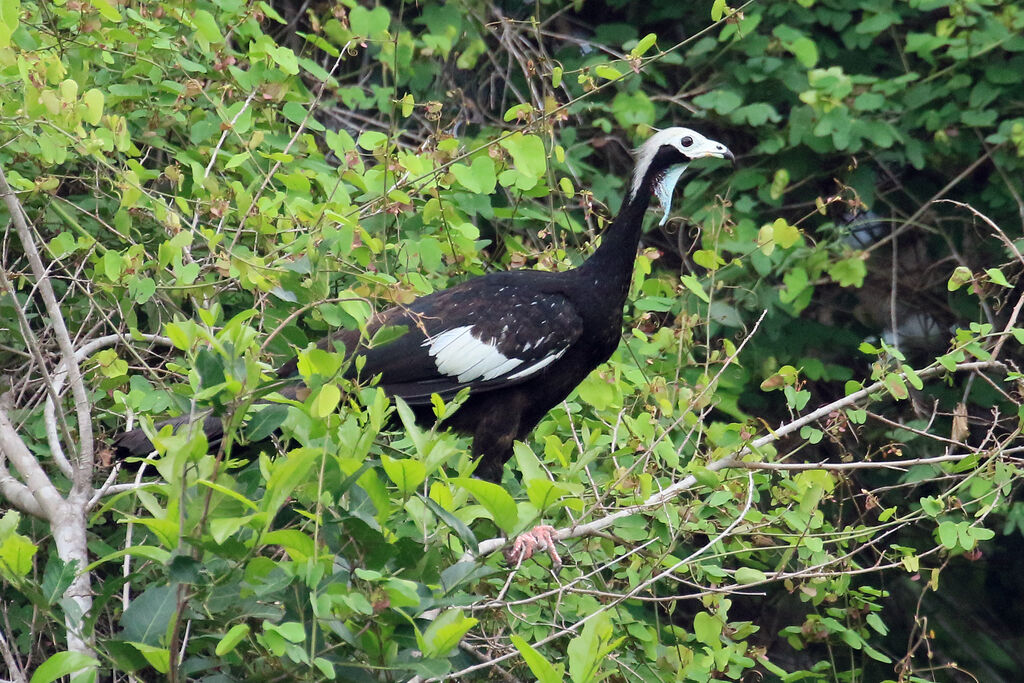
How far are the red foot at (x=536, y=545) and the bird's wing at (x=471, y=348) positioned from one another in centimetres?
62

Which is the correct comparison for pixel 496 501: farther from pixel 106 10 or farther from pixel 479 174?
pixel 106 10

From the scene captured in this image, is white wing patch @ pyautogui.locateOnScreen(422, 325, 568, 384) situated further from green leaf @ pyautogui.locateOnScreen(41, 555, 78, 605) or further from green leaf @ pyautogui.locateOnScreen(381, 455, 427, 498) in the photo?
green leaf @ pyautogui.locateOnScreen(41, 555, 78, 605)

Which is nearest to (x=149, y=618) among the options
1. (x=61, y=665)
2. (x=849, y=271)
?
(x=61, y=665)

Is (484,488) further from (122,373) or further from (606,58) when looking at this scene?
(606,58)

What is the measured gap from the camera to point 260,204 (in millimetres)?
2893

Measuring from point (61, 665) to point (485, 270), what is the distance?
224 cm

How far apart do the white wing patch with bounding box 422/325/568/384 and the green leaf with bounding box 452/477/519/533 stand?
4.41 ft

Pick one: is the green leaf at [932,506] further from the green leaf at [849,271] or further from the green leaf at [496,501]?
the green leaf at [849,271]

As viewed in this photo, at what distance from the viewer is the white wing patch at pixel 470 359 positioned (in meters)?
3.28

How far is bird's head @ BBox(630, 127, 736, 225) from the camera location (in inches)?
140

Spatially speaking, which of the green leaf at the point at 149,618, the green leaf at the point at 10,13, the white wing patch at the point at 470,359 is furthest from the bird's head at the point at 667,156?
the green leaf at the point at 149,618

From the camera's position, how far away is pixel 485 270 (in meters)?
3.75

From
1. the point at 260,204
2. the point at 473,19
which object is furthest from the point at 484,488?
the point at 473,19

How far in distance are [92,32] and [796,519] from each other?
2.07 m
